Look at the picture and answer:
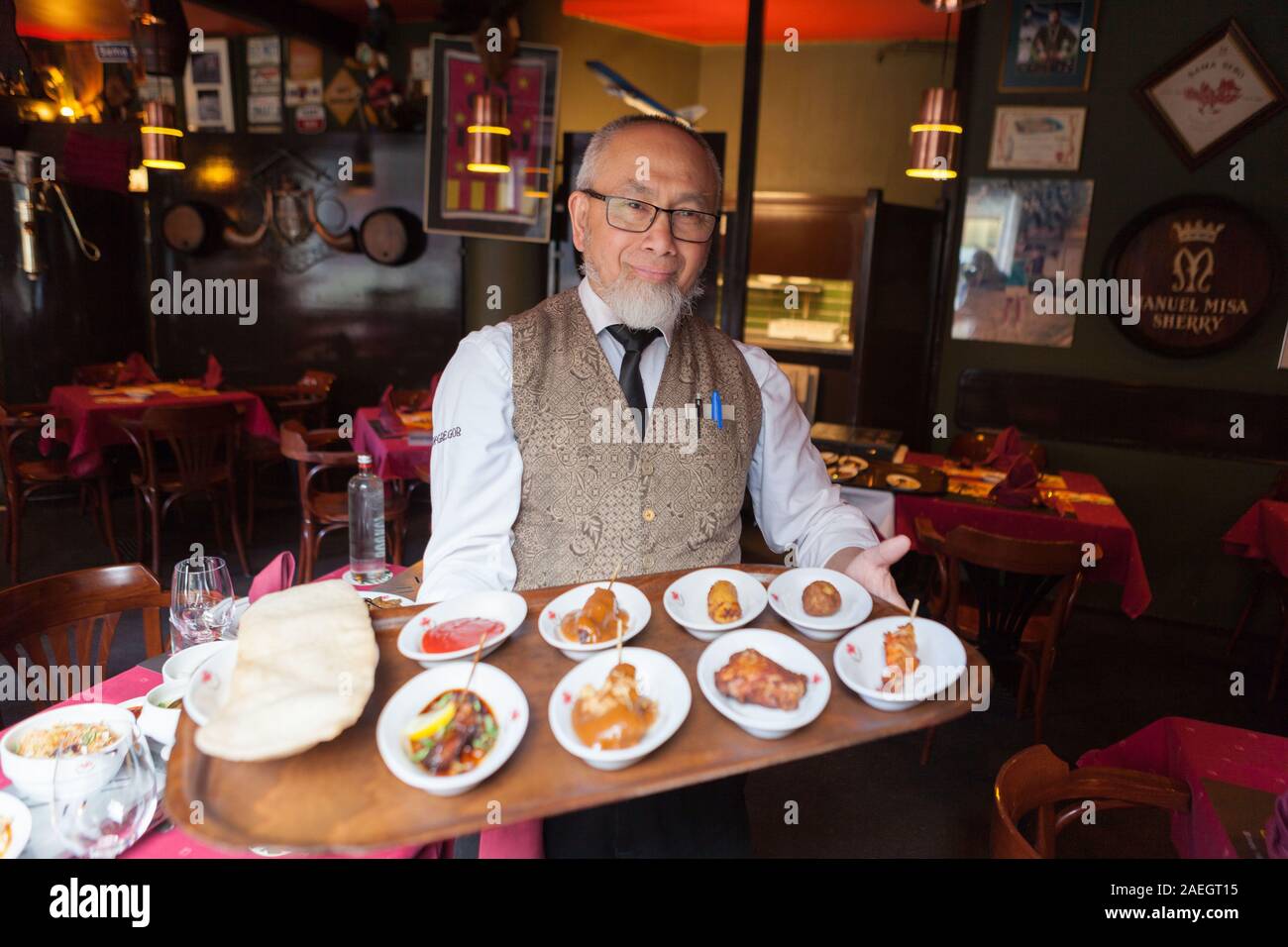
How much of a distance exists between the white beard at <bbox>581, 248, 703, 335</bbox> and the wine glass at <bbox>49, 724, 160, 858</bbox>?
1.19 metres

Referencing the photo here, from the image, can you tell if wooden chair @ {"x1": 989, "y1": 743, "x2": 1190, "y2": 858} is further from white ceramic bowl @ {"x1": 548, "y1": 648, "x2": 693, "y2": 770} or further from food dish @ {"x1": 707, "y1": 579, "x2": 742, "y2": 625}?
white ceramic bowl @ {"x1": 548, "y1": 648, "x2": 693, "y2": 770}

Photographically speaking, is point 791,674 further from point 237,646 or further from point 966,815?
point 966,815

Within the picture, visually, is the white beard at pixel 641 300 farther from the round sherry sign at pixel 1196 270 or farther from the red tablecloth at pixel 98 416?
the round sherry sign at pixel 1196 270

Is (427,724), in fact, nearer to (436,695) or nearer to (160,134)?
(436,695)

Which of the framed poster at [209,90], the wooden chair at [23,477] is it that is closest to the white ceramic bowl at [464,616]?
the wooden chair at [23,477]

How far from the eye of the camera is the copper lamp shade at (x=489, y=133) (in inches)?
204

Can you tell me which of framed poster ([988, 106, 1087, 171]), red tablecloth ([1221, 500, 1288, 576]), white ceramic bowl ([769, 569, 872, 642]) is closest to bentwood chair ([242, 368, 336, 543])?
framed poster ([988, 106, 1087, 171])

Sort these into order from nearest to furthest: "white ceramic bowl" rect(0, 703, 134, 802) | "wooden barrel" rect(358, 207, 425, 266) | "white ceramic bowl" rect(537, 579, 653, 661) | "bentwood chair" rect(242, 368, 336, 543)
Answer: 1. "white ceramic bowl" rect(0, 703, 134, 802)
2. "white ceramic bowl" rect(537, 579, 653, 661)
3. "bentwood chair" rect(242, 368, 336, 543)
4. "wooden barrel" rect(358, 207, 425, 266)

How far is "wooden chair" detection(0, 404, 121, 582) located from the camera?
4996 mm

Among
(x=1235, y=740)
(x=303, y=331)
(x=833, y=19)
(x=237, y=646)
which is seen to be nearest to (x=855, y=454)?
(x=1235, y=740)

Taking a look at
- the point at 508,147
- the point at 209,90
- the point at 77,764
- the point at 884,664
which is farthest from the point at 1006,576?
the point at 209,90

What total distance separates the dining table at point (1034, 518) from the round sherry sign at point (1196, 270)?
1518 mm

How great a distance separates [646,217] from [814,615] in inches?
36.2
